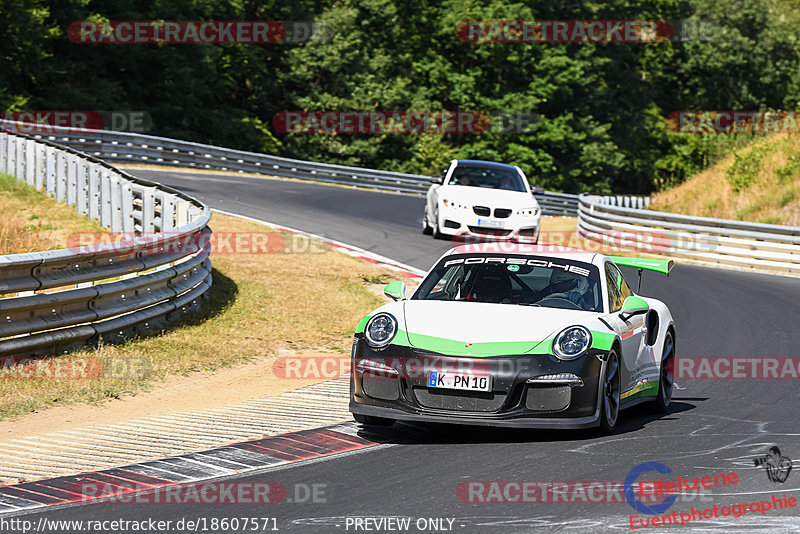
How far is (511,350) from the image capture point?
777cm

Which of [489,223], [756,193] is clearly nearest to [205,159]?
[756,193]

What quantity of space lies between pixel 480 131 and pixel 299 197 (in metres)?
28.9

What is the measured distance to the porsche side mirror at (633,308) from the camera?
8672 mm

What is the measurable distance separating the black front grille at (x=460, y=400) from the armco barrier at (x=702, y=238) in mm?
16118

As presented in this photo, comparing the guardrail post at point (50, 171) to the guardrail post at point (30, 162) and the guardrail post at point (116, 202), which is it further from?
the guardrail post at point (116, 202)

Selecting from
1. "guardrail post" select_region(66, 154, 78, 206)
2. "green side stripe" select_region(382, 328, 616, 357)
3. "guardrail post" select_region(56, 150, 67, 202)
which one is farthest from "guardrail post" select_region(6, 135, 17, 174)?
"green side stripe" select_region(382, 328, 616, 357)

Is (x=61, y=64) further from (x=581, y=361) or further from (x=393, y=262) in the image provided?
(x=581, y=361)

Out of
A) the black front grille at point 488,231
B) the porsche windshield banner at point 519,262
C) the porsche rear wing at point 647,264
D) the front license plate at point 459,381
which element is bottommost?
the black front grille at point 488,231

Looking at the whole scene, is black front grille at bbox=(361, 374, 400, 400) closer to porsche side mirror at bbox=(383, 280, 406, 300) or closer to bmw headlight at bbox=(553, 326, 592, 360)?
porsche side mirror at bbox=(383, 280, 406, 300)

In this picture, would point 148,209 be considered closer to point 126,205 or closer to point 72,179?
point 126,205

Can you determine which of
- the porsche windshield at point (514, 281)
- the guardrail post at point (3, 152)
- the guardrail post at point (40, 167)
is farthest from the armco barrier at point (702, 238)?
the porsche windshield at point (514, 281)

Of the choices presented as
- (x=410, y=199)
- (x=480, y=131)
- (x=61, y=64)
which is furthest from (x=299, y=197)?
(x=480, y=131)

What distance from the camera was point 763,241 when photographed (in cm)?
2309

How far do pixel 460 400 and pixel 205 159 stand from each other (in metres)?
32.7
